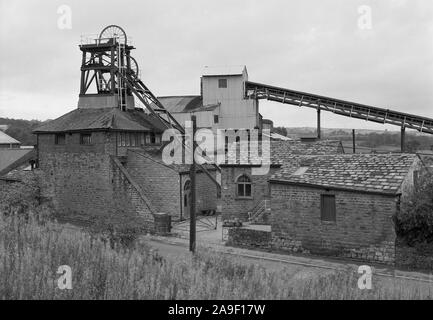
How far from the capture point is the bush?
63.8ft

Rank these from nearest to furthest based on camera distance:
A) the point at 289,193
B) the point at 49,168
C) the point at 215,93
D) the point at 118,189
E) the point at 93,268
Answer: the point at 93,268 < the point at 289,193 < the point at 118,189 < the point at 49,168 < the point at 215,93

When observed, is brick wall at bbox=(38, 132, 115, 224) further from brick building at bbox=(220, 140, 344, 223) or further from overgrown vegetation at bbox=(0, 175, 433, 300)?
overgrown vegetation at bbox=(0, 175, 433, 300)

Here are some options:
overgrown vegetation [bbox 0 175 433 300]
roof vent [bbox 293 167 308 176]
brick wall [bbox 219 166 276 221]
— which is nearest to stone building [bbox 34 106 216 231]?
brick wall [bbox 219 166 276 221]

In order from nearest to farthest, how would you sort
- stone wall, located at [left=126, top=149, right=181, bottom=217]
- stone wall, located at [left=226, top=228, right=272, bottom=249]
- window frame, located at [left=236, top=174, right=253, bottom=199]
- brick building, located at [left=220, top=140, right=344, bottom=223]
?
1. stone wall, located at [left=226, top=228, right=272, bottom=249]
2. brick building, located at [left=220, top=140, right=344, bottom=223]
3. window frame, located at [left=236, top=174, right=253, bottom=199]
4. stone wall, located at [left=126, top=149, right=181, bottom=217]

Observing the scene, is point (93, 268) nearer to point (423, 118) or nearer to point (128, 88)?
point (128, 88)

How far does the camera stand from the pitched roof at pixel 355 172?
21.2m

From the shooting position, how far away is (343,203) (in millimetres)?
21625

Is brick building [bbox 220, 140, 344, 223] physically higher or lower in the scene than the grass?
higher

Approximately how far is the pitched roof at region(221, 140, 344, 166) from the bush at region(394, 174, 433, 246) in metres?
9.49

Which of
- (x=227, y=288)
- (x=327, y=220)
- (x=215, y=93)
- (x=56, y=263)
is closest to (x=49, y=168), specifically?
(x=215, y=93)
